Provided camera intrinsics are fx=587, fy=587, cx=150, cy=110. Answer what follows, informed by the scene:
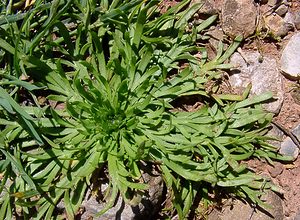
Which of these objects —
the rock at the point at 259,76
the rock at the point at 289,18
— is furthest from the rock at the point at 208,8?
the rock at the point at 289,18

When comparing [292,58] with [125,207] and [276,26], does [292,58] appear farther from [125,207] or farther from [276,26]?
[125,207]

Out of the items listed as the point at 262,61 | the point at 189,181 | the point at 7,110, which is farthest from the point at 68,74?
the point at 262,61

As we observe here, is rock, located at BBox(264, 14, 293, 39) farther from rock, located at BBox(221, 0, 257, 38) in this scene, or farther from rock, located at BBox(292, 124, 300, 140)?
rock, located at BBox(292, 124, 300, 140)

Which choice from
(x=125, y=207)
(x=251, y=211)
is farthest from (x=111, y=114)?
(x=251, y=211)

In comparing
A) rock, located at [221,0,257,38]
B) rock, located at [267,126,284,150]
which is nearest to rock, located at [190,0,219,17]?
rock, located at [221,0,257,38]

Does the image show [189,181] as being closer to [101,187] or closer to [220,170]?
[220,170]

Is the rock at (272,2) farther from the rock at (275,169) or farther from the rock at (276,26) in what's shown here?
the rock at (275,169)

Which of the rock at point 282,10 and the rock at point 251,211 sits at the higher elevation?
the rock at point 282,10
